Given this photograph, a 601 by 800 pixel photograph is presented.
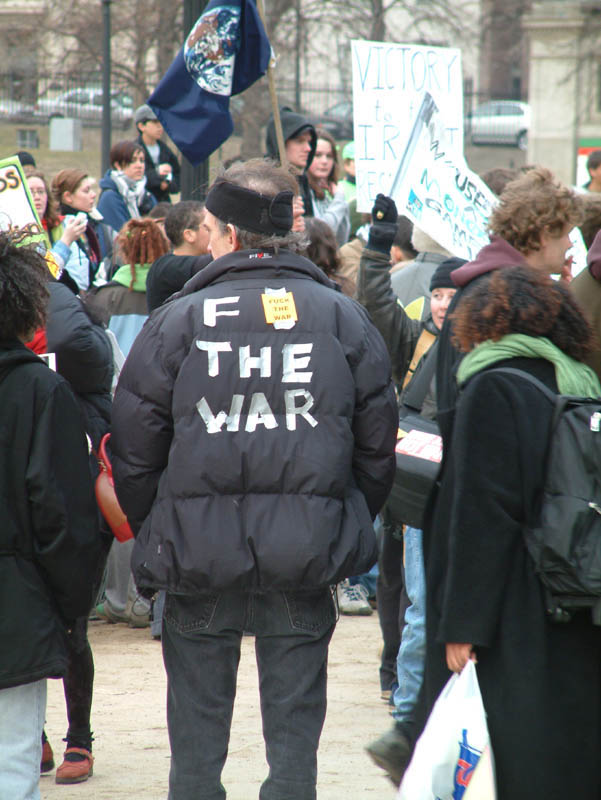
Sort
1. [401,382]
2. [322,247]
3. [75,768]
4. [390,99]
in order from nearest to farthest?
[75,768] → [401,382] → [322,247] → [390,99]

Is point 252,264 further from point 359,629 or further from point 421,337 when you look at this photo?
point 359,629

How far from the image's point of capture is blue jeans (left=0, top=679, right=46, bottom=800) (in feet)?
11.7

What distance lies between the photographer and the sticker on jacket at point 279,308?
361 cm

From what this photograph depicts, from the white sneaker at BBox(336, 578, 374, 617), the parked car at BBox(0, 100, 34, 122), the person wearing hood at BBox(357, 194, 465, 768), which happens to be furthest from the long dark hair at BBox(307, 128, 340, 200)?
the parked car at BBox(0, 100, 34, 122)

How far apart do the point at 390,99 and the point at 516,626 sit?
158 inches

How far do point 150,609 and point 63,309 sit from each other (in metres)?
2.54

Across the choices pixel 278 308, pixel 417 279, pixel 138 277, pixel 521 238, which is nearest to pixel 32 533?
pixel 278 308

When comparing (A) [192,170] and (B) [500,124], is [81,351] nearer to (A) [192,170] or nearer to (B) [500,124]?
(A) [192,170]

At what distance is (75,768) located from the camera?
15.9 feet

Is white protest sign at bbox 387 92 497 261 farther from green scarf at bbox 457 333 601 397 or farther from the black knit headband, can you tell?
green scarf at bbox 457 333 601 397

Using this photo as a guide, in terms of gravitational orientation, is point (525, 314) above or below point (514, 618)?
above

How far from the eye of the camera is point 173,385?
362 centimetres

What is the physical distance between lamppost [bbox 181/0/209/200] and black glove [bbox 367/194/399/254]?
8.67 ft

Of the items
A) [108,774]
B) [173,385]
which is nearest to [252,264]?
[173,385]
